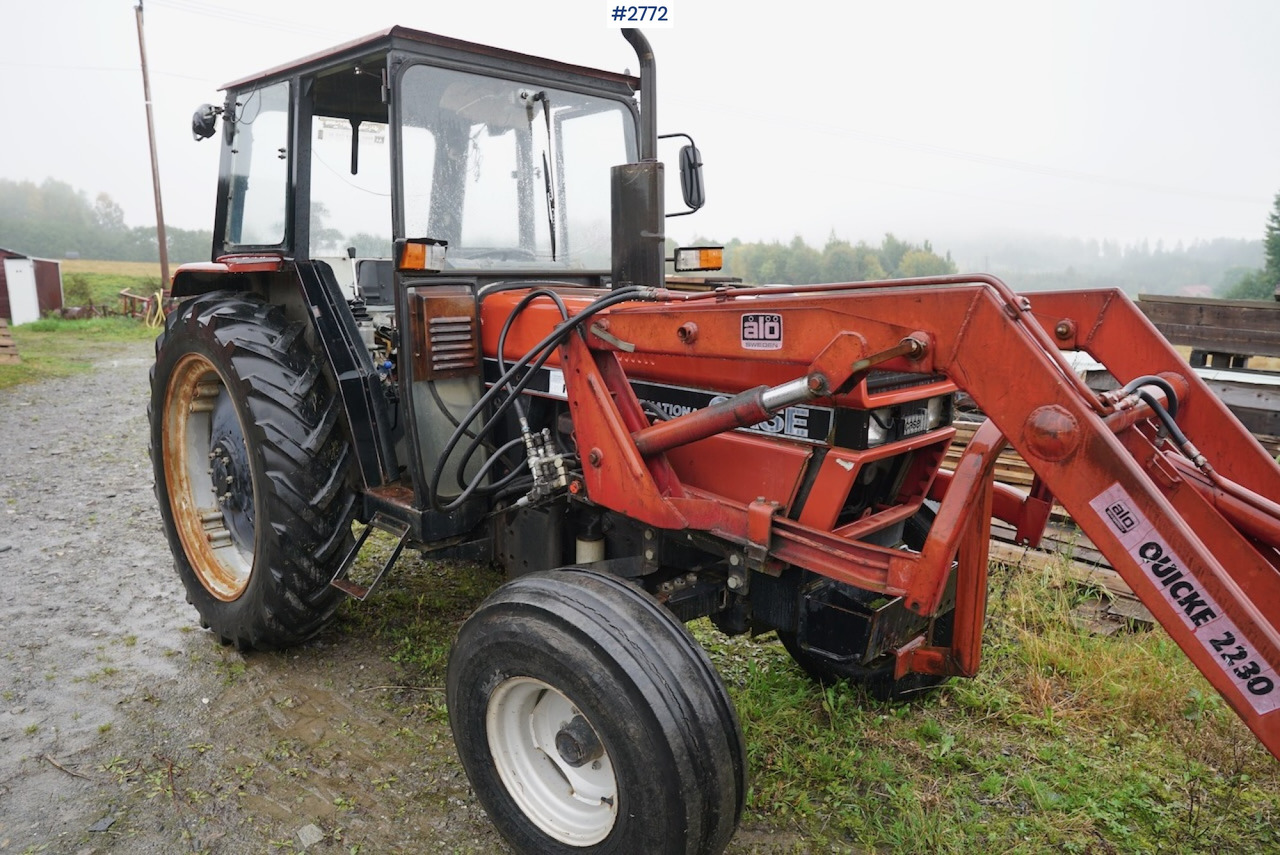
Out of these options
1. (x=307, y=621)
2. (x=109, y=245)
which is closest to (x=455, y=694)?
(x=307, y=621)

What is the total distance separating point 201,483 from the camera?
418 centimetres

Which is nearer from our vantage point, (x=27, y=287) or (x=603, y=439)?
(x=603, y=439)

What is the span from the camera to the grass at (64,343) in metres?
12.2

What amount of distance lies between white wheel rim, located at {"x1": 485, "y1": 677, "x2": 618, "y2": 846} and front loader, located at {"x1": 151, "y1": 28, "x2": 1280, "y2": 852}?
0.03 ft

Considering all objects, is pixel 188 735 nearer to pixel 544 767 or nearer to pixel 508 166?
pixel 544 767

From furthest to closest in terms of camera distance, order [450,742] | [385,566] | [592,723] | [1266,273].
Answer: [1266,273] < [385,566] < [450,742] < [592,723]

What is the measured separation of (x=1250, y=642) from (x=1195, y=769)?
1.64m

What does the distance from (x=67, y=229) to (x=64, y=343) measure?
47977 mm

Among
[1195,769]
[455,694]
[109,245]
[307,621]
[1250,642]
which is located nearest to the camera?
[1250,642]

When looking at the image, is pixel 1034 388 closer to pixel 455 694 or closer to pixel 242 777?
pixel 455 694

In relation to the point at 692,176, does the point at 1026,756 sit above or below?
below

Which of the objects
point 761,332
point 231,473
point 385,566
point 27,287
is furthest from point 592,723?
point 27,287

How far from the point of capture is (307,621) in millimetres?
3459

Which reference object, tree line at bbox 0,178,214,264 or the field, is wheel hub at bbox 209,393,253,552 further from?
tree line at bbox 0,178,214,264
